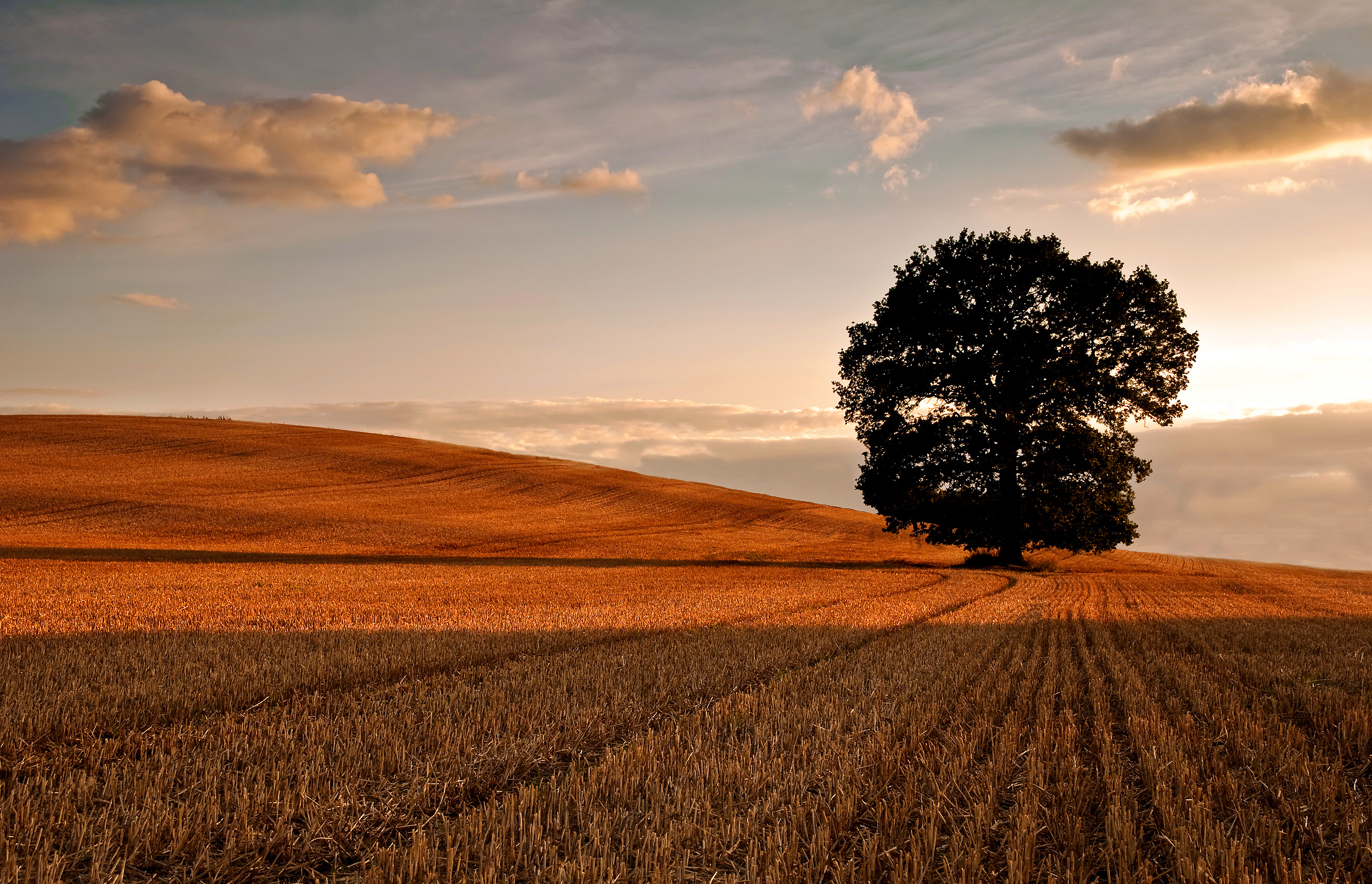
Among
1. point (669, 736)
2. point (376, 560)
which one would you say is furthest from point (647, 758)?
point (376, 560)

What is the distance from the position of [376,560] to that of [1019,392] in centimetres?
2697

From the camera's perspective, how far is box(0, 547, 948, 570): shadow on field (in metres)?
29.2

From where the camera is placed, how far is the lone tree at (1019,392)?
31047 millimetres

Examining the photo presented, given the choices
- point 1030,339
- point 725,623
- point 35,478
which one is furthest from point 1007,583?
point 35,478

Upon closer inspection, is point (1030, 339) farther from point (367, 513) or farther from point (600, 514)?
point (367, 513)

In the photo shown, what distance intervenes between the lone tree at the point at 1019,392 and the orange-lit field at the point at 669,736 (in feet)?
38.8

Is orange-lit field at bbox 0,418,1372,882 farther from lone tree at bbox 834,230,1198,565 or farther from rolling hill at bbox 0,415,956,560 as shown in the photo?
rolling hill at bbox 0,415,956,560

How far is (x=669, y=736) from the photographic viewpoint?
21.5 feet

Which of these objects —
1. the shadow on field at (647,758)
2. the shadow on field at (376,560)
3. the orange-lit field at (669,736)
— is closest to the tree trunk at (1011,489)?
the shadow on field at (376,560)

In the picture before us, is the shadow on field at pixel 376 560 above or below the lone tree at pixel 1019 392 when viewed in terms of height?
below

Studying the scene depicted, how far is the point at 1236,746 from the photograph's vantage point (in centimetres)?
647

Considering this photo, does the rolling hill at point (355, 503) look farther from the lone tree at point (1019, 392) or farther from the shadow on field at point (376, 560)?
the lone tree at point (1019, 392)

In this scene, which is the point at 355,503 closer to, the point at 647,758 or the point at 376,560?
Answer: the point at 376,560

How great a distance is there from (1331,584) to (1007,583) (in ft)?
52.3
